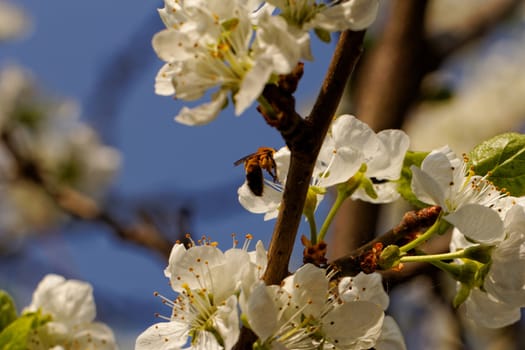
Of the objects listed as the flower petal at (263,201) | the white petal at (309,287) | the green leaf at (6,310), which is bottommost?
the white petal at (309,287)

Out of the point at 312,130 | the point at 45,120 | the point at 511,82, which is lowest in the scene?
the point at 511,82

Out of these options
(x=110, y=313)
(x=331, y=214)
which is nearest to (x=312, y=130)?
(x=331, y=214)

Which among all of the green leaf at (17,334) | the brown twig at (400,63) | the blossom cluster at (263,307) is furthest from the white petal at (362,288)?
the brown twig at (400,63)

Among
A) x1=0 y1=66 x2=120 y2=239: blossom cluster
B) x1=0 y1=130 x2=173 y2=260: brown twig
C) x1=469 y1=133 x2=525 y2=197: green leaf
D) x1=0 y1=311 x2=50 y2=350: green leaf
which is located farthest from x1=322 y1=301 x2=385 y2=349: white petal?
x1=0 y1=66 x2=120 y2=239: blossom cluster

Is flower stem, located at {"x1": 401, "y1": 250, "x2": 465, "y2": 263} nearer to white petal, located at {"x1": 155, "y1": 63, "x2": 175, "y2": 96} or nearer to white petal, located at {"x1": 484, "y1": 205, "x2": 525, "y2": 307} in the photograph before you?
white petal, located at {"x1": 484, "y1": 205, "x2": 525, "y2": 307}

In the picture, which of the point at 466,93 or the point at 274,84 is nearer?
the point at 274,84

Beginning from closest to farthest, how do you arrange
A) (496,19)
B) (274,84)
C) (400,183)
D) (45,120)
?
(274,84) < (400,183) < (496,19) < (45,120)

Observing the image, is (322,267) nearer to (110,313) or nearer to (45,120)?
(110,313)

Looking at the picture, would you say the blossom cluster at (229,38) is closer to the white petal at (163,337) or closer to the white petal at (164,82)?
the white petal at (164,82)
